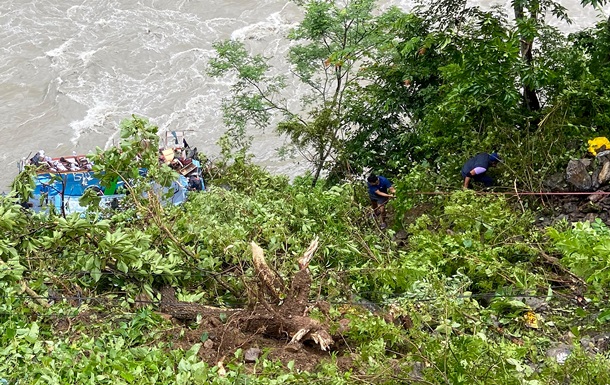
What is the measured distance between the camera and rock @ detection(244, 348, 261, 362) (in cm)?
406

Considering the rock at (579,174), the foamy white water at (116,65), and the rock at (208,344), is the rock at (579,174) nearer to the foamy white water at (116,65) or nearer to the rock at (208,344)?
the rock at (208,344)

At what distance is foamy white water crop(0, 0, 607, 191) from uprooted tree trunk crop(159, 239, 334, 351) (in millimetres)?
10967

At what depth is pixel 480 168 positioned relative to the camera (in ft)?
22.3

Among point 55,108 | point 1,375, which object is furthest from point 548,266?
point 55,108

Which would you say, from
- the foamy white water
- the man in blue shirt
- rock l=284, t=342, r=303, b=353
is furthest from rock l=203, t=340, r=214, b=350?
the foamy white water

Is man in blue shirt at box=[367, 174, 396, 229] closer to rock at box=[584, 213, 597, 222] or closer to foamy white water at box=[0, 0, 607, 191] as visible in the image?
rock at box=[584, 213, 597, 222]

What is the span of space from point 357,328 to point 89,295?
200 centimetres

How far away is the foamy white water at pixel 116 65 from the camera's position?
54.5 ft

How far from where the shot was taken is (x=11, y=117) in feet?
56.2

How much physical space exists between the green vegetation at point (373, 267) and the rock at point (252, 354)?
3 centimetres

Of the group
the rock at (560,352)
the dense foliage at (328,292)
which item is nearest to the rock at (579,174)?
the dense foliage at (328,292)

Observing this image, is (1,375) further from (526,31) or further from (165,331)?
(526,31)

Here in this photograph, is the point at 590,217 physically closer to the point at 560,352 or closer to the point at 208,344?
the point at 560,352

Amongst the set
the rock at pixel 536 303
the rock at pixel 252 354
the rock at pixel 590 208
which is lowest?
the rock at pixel 252 354
